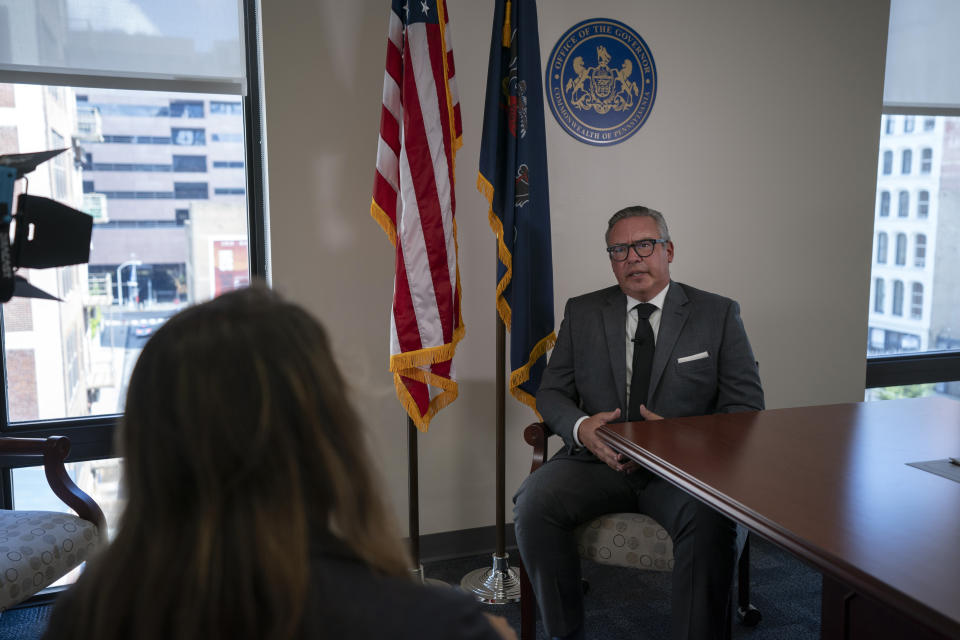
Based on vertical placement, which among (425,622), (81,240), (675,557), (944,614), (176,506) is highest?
(81,240)

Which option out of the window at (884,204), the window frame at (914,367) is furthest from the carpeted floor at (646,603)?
the window at (884,204)

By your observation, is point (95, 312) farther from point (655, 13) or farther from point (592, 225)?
point (655, 13)

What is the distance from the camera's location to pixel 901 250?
3.93 meters

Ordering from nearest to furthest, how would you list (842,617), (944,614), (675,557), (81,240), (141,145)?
(81,240), (944,614), (842,617), (675,557), (141,145)

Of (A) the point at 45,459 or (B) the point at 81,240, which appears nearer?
(B) the point at 81,240

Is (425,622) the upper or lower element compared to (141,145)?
lower

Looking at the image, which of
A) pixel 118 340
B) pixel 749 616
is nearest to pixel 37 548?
pixel 118 340

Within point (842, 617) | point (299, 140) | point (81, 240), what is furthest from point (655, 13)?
point (81, 240)

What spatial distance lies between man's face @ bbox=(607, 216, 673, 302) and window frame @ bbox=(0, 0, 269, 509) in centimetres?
143

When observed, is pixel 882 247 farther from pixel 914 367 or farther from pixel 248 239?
pixel 248 239

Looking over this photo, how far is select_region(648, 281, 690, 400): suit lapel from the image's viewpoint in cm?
238

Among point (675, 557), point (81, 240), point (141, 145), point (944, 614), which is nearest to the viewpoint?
point (81, 240)

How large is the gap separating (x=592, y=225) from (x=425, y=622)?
105 inches

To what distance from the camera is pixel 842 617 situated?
135 cm
